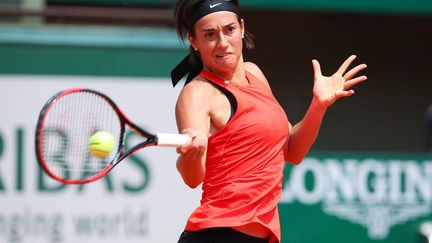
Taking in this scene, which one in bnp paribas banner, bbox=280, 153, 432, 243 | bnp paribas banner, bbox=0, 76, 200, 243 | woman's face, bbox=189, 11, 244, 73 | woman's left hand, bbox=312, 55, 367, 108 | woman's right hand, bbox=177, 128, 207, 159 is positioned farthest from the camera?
bnp paribas banner, bbox=280, 153, 432, 243

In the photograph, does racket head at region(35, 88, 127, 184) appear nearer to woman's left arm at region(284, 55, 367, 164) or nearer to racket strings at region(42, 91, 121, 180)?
racket strings at region(42, 91, 121, 180)

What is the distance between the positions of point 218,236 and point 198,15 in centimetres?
78

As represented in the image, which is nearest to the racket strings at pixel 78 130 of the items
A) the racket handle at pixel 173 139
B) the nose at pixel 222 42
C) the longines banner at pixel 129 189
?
the racket handle at pixel 173 139

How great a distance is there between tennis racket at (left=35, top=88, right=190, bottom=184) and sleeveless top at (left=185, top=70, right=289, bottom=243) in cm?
23

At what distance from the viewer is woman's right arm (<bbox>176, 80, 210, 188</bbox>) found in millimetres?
3262

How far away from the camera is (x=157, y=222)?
5.91m

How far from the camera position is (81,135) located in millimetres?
4090

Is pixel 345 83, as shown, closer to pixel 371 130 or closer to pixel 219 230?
pixel 219 230

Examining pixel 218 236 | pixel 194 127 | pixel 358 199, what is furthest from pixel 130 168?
pixel 194 127

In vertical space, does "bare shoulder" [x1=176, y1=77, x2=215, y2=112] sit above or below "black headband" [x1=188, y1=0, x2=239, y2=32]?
below

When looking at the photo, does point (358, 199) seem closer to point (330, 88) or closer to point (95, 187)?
point (95, 187)

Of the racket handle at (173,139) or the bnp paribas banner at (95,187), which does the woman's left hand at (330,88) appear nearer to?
the racket handle at (173,139)

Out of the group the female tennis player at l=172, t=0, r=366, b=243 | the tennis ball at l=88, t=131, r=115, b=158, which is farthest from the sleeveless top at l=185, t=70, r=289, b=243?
the tennis ball at l=88, t=131, r=115, b=158

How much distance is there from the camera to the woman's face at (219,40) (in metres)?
3.50
